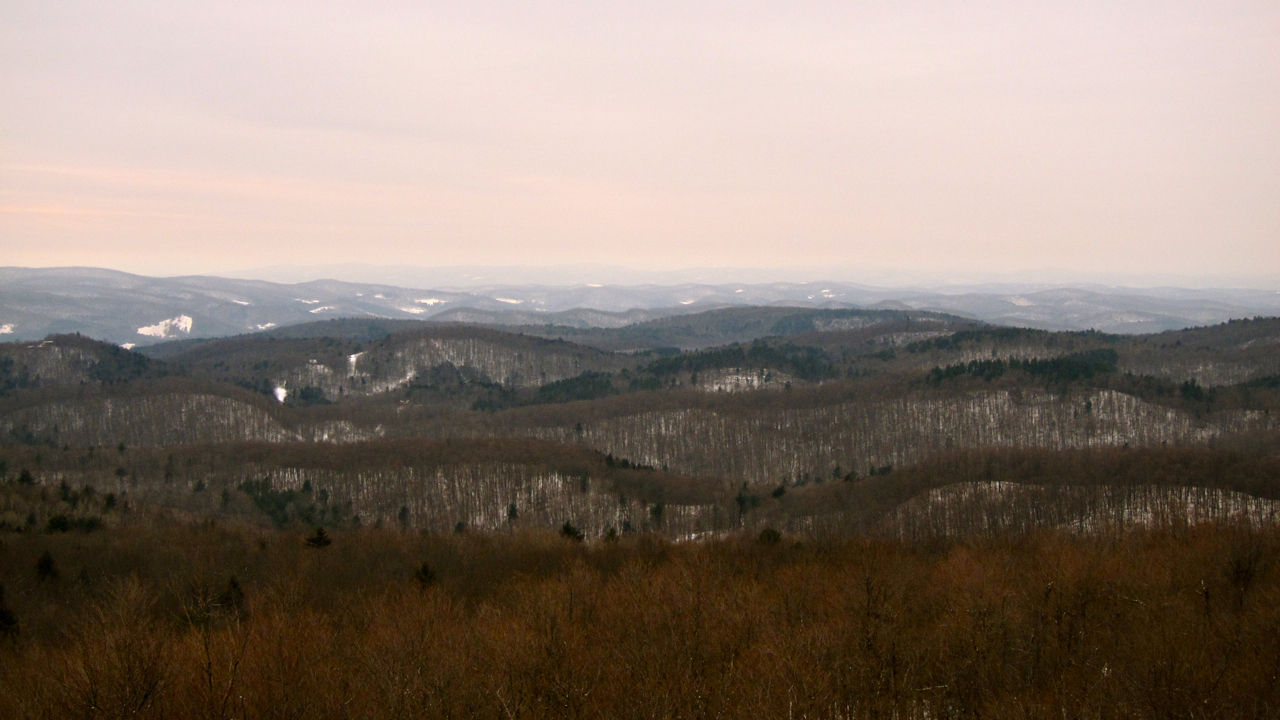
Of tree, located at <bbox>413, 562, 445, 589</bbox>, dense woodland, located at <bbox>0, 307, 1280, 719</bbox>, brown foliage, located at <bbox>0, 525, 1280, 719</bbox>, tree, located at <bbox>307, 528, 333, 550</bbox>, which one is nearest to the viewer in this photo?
brown foliage, located at <bbox>0, 525, 1280, 719</bbox>

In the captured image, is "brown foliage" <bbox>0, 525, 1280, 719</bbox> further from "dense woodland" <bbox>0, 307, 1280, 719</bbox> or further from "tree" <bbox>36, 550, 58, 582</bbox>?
"tree" <bbox>36, 550, 58, 582</bbox>

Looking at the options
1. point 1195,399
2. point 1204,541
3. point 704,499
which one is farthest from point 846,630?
point 1195,399

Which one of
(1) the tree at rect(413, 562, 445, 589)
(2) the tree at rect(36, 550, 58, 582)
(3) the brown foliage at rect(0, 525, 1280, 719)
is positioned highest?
(3) the brown foliage at rect(0, 525, 1280, 719)

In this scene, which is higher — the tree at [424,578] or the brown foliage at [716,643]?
the brown foliage at [716,643]

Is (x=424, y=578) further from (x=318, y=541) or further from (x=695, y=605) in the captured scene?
(x=695, y=605)

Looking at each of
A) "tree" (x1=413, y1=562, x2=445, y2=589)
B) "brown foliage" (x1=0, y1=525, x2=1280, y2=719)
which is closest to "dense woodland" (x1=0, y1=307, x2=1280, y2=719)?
"brown foliage" (x1=0, y1=525, x2=1280, y2=719)

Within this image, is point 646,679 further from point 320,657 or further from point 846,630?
point 320,657

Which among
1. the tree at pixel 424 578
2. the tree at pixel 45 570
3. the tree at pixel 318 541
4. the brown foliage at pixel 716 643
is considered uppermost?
the brown foliage at pixel 716 643

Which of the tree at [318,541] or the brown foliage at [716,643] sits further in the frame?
the tree at [318,541]

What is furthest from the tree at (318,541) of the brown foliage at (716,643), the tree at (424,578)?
the tree at (424,578)

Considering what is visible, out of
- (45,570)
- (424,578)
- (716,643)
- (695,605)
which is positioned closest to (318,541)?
(45,570)

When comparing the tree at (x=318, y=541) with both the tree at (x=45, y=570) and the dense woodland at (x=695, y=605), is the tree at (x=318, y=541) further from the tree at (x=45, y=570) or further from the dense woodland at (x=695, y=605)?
the tree at (x=45, y=570)

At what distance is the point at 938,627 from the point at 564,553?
41.6 metres

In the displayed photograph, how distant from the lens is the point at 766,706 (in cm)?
2542
